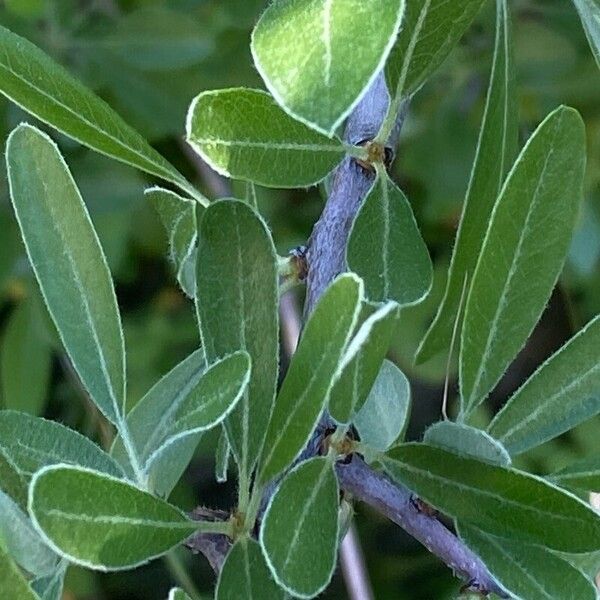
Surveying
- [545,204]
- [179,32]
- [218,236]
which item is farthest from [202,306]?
[179,32]

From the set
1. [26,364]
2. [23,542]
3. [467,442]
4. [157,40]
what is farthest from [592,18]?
[26,364]

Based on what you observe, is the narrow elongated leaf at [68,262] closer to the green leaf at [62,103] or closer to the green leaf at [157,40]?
the green leaf at [62,103]

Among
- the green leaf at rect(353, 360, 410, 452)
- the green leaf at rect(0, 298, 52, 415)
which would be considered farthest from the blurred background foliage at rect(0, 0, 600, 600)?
the green leaf at rect(353, 360, 410, 452)

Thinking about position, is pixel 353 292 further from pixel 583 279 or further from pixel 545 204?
pixel 583 279

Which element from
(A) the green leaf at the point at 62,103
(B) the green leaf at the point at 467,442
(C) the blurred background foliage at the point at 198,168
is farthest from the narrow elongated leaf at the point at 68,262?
(C) the blurred background foliage at the point at 198,168

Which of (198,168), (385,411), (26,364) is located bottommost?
(26,364)

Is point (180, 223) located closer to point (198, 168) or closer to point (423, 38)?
point (423, 38)
